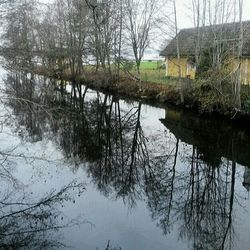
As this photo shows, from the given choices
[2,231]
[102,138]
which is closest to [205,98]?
[102,138]

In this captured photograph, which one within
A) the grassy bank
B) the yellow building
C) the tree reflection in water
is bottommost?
the tree reflection in water

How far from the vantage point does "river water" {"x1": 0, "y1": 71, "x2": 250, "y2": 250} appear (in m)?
9.60

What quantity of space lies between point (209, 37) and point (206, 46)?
73 centimetres

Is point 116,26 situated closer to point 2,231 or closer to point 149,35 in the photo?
point 149,35

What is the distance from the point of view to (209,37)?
89.9 ft

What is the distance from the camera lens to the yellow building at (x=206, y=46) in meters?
24.2

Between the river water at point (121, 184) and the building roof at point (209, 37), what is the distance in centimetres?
660

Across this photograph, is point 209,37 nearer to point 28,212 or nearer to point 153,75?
point 153,75

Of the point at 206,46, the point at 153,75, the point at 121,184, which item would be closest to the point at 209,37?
the point at 206,46

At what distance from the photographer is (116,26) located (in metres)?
35.4

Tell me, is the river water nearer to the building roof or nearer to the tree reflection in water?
the tree reflection in water

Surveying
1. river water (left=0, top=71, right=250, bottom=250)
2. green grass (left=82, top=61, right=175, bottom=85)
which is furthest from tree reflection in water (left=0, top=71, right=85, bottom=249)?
green grass (left=82, top=61, right=175, bottom=85)

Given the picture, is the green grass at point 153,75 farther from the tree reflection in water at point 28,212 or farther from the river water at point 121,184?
the tree reflection in water at point 28,212

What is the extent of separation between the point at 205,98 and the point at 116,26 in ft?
51.1
